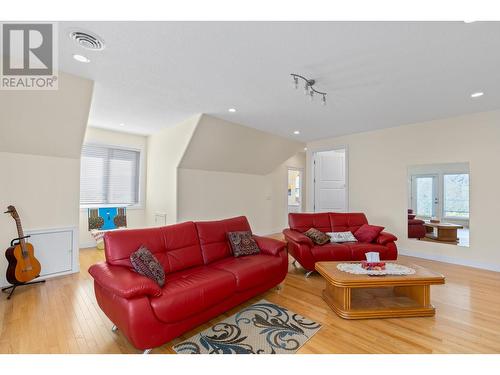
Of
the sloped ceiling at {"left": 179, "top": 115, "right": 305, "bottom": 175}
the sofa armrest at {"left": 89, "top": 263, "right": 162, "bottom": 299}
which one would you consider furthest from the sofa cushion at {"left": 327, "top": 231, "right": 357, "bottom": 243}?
the sofa armrest at {"left": 89, "top": 263, "right": 162, "bottom": 299}

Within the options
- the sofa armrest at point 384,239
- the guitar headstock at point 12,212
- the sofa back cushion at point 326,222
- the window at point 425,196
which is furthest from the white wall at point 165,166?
the window at point 425,196

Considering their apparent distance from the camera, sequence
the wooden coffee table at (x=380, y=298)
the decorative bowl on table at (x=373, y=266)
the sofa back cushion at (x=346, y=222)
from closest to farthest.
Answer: the wooden coffee table at (x=380, y=298), the decorative bowl on table at (x=373, y=266), the sofa back cushion at (x=346, y=222)

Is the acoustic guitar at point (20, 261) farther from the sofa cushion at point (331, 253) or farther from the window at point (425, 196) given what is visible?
the window at point (425, 196)

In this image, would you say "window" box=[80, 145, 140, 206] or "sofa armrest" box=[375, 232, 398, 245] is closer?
"sofa armrest" box=[375, 232, 398, 245]

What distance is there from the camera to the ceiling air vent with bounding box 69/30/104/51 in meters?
1.92

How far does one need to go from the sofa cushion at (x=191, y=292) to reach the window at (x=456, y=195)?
13.9ft

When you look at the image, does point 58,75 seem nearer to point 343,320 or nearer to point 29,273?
point 29,273

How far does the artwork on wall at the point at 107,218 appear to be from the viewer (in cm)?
480

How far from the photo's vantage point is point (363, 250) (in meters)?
3.35

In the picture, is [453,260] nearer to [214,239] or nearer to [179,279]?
[214,239]

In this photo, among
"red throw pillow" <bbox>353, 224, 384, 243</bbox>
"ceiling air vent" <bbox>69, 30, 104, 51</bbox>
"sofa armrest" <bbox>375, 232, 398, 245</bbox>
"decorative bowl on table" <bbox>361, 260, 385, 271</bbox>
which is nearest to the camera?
"ceiling air vent" <bbox>69, 30, 104, 51</bbox>

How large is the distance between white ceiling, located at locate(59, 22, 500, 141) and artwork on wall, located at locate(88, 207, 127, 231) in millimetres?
2067

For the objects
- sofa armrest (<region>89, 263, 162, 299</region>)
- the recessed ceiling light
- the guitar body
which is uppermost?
the recessed ceiling light

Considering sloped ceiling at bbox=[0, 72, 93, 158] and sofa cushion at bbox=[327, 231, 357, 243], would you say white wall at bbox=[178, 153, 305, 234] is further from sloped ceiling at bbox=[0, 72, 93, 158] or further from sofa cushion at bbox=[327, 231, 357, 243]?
sofa cushion at bbox=[327, 231, 357, 243]
